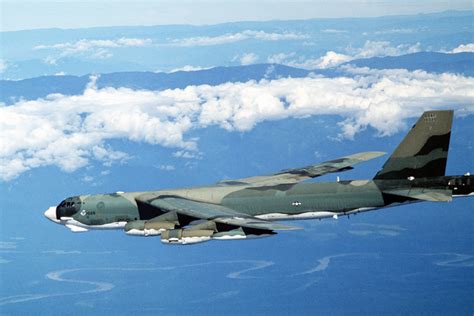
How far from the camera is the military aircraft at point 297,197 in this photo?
230ft

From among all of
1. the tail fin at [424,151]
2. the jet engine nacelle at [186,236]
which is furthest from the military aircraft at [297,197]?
the jet engine nacelle at [186,236]

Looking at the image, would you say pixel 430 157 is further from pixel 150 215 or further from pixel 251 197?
pixel 150 215

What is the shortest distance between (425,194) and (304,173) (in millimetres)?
13497

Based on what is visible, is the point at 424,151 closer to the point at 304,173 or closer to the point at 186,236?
the point at 304,173

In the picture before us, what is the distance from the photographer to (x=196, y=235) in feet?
212

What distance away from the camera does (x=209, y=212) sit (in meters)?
68.2

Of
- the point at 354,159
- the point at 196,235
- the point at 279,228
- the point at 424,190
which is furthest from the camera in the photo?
the point at 354,159

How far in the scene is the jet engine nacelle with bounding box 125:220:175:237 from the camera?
225ft

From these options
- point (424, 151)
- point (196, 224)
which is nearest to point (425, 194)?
point (424, 151)

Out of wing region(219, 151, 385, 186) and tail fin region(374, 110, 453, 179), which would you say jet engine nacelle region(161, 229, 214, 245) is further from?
tail fin region(374, 110, 453, 179)

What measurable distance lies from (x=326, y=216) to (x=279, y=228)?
15101mm

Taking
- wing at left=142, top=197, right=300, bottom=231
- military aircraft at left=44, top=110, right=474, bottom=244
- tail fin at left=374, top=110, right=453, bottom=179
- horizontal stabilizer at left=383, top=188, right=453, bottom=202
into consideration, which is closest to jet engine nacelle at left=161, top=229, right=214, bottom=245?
wing at left=142, top=197, right=300, bottom=231

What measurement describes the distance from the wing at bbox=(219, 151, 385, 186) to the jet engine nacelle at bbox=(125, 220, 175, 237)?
1012 centimetres

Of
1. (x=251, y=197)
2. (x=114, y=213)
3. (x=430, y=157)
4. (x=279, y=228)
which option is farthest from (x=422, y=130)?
(x=114, y=213)
